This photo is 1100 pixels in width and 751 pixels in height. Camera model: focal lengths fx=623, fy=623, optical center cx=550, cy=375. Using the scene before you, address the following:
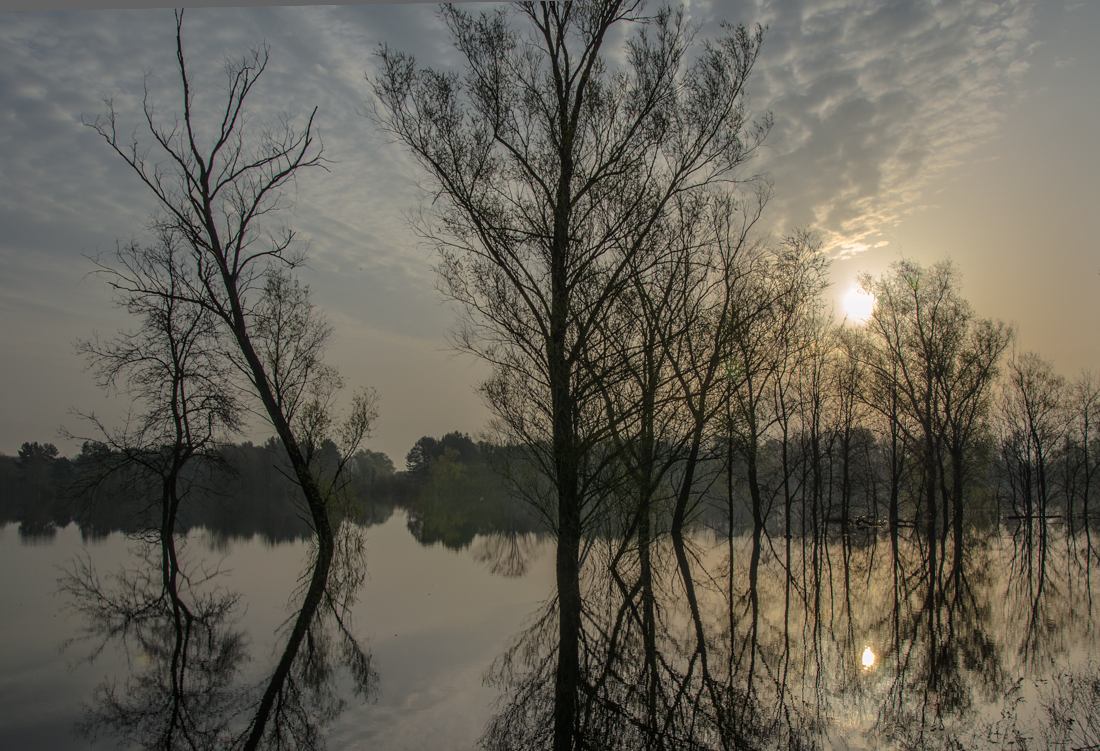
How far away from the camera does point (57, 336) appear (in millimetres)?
12789

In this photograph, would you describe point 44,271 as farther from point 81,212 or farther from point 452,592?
point 452,592

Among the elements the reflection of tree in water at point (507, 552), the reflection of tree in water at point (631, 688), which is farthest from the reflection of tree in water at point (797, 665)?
the reflection of tree in water at point (507, 552)

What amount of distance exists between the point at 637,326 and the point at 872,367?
46.8 feet

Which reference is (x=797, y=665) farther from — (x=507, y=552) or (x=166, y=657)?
(x=507, y=552)

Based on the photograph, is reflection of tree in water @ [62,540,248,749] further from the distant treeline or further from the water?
the distant treeline

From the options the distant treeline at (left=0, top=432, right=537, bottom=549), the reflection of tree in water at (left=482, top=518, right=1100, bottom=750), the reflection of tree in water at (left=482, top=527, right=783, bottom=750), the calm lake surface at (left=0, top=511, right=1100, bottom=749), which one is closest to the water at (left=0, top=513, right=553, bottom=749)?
the calm lake surface at (left=0, top=511, right=1100, bottom=749)

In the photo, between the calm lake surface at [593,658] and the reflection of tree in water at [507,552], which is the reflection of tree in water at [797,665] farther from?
the reflection of tree in water at [507,552]

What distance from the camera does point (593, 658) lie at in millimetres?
5016

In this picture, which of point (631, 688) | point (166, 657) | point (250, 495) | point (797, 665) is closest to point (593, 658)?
point (631, 688)

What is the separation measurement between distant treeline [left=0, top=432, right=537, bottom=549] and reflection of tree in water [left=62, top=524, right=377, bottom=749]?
4233 mm

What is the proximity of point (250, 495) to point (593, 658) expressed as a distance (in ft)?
135

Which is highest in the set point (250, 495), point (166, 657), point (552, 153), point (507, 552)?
point (552, 153)

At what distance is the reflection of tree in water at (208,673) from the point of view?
3.55 meters

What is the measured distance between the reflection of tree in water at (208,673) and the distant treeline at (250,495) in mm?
4233
